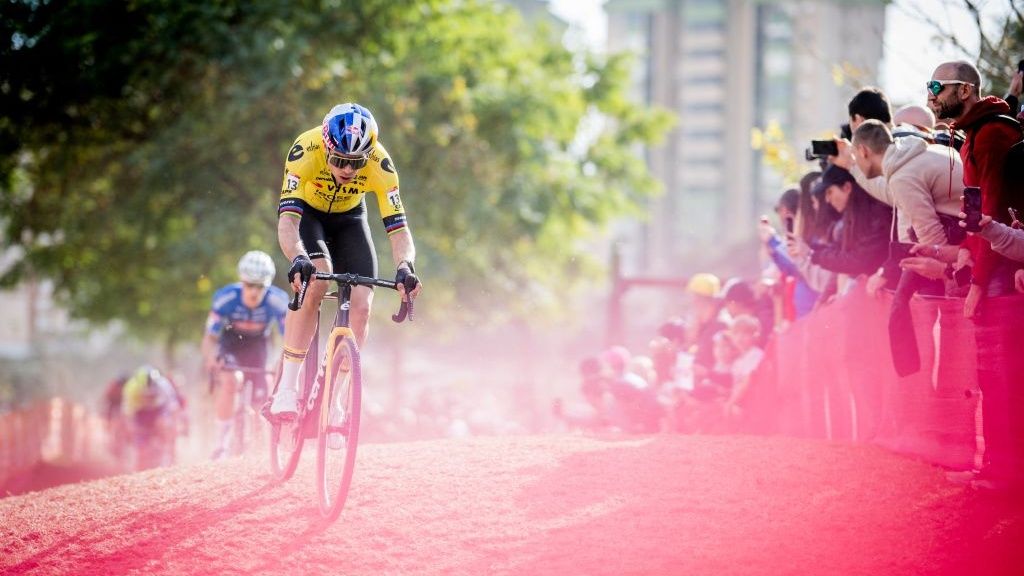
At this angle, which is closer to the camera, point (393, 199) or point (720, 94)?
point (393, 199)

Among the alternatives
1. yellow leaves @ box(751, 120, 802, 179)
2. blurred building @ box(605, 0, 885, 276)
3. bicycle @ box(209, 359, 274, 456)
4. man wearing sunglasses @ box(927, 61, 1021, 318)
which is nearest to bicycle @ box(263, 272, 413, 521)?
man wearing sunglasses @ box(927, 61, 1021, 318)

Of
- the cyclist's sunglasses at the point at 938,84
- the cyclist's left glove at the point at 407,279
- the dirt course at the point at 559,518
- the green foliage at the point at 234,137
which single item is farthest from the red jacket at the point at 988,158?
the green foliage at the point at 234,137

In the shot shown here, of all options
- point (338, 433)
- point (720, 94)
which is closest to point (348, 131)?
point (338, 433)

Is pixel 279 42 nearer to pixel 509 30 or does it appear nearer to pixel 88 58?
pixel 88 58

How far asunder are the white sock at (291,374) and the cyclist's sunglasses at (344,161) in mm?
1369

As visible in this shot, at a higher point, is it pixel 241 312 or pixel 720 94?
pixel 720 94

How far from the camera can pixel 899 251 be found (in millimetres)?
7480

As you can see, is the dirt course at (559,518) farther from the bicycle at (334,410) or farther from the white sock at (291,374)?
the white sock at (291,374)

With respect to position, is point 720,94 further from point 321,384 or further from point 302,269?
point 302,269

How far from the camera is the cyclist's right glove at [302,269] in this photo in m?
6.65

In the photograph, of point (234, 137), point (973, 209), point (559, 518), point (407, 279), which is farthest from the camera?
point (234, 137)

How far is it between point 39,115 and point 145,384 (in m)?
7.07

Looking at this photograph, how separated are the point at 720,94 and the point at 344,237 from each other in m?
88.2

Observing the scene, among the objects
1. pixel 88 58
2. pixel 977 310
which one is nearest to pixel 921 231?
pixel 977 310
